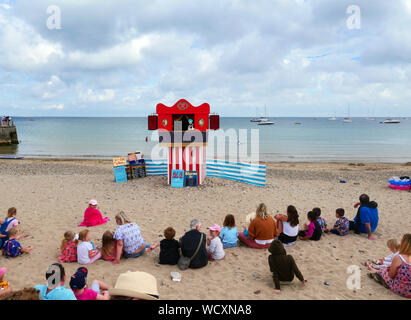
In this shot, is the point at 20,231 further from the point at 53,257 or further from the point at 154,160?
the point at 154,160

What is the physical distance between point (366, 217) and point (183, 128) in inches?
295

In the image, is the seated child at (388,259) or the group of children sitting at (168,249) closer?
the group of children sitting at (168,249)

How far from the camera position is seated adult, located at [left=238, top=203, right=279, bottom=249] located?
19.7ft

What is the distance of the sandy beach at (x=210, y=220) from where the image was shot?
4.81 m

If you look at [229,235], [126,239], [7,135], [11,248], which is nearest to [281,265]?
[229,235]

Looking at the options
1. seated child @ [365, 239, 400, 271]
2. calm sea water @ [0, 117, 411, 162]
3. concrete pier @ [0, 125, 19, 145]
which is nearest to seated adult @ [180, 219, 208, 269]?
seated child @ [365, 239, 400, 271]

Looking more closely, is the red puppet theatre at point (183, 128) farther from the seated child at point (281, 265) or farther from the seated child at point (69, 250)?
the seated child at point (281, 265)

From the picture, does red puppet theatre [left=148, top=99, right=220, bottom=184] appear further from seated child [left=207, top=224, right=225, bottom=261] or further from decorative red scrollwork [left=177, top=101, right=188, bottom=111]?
seated child [left=207, top=224, right=225, bottom=261]

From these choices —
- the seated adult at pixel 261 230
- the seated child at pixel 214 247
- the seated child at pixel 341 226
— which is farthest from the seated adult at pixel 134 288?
the seated child at pixel 341 226

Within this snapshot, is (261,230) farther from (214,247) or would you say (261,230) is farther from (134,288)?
(134,288)

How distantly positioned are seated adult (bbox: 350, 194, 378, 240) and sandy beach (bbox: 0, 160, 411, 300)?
0.27 m

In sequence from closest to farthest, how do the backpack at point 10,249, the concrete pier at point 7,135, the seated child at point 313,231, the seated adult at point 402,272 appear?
the seated adult at point 402,272, the backpack at point 10,249, the seated child at point 313,231, the concrete pier at point 7,135

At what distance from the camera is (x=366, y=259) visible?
19.1 ft

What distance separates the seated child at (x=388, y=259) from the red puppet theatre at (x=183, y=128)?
7537 millimetres
